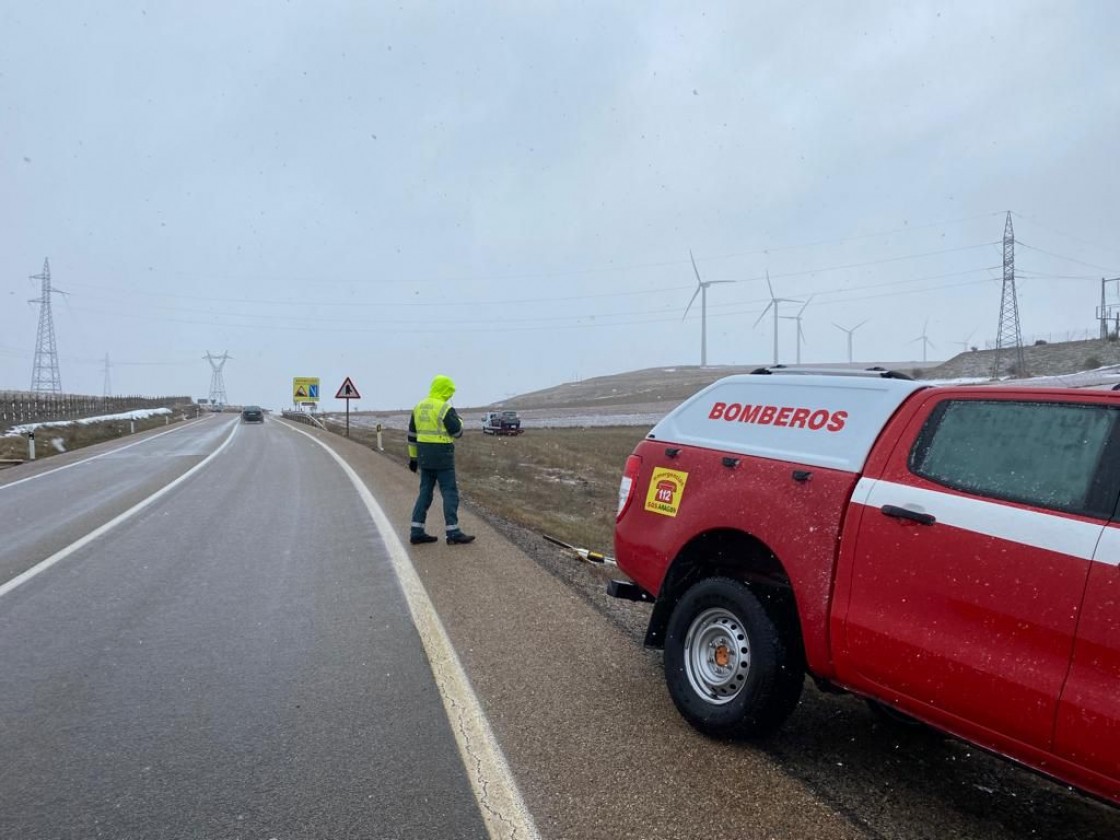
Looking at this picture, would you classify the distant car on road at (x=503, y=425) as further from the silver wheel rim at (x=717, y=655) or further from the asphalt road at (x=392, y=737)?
the silver wheel rim at (x=717, y=655)

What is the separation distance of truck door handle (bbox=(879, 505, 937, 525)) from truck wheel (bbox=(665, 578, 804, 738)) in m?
0.81

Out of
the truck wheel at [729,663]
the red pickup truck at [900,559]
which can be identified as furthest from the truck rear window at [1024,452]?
the truck wheel at [729,663]

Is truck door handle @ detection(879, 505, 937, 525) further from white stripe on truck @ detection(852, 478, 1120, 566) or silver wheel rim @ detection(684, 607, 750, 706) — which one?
silver wheel rim @ detection(684, 607, 750, 706)

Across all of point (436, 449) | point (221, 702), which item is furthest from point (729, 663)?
point (436, 449)

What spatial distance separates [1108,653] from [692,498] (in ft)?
6.63

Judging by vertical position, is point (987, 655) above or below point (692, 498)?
below

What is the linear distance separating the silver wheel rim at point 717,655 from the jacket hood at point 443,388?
503 cm

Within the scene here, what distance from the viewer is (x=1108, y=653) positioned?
2.40m

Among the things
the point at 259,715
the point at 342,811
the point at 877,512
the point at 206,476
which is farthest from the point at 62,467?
the point at 877,512

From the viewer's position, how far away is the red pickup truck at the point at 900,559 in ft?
8.34

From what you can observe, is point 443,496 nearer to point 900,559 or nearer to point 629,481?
point 629,481

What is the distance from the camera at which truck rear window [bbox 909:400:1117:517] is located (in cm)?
270

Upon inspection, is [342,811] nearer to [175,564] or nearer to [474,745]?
[474,745]

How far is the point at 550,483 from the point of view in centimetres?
1977
